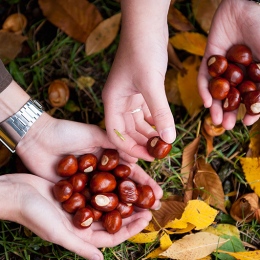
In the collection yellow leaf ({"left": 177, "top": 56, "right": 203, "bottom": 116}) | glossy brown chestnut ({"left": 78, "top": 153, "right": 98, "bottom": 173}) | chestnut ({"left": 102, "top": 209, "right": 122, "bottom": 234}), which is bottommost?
yellow leaf ({"left": 177, "top": 56, "right": 203, "bottom": 116})

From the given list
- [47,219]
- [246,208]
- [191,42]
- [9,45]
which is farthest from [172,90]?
[47,219]

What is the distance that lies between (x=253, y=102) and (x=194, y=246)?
91cm

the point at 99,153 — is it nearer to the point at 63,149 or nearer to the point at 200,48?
the point at 63,149

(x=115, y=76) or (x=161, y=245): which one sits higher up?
(x=115, y=76)

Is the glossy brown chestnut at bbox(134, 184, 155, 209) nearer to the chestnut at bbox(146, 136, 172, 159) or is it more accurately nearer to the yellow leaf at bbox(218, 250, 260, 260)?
the chestnut at bbox(146, 136, 172, 159)

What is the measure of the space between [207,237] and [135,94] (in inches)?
36.8

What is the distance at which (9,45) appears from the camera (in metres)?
3.23

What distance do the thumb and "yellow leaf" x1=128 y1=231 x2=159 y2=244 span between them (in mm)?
683

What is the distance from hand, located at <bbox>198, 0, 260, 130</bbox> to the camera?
115 inches

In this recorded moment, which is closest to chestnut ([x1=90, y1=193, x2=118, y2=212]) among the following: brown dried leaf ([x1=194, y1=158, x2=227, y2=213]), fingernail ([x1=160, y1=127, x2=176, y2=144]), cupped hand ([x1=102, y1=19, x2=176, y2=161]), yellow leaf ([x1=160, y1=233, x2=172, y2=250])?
cupped hand ([x1=102, y1=19, x2=176, y2=161])

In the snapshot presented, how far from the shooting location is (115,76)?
8.61 feet

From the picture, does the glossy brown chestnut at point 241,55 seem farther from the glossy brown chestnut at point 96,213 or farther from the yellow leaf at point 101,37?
the glossy brown chestnut at point 96,213

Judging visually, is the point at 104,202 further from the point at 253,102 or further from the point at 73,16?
the point at 73,16

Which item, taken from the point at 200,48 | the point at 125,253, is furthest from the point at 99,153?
the point at 200,48
